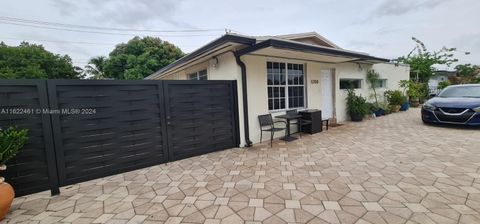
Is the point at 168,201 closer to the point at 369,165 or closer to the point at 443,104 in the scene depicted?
the point at 369,165

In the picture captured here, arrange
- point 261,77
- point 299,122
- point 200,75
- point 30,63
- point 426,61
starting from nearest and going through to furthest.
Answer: point 261,77 < point 299,122 < point 200,75 < point 426,61 < point 30,63

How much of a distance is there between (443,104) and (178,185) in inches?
323

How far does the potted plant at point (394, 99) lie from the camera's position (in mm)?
10117

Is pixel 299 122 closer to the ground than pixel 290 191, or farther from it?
farther from it

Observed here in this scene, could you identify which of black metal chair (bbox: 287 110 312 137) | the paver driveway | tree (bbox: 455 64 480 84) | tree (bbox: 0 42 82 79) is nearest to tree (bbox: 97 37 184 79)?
tree (bbox: 0 42 82 79)

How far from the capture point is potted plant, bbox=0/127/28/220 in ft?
7.34

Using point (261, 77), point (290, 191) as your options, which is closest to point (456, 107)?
point (261, 77)

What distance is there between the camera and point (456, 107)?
18.9ft

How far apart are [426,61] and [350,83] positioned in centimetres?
913

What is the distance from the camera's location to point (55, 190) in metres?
2.94

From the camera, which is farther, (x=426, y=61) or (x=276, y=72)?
(x=426, y=61)

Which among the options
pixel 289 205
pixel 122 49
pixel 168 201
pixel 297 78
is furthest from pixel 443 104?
pixel 122 49

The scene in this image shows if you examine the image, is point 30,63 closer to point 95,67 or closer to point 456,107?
point 95,67

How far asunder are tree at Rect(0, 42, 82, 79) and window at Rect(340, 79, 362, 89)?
80.2 feet
